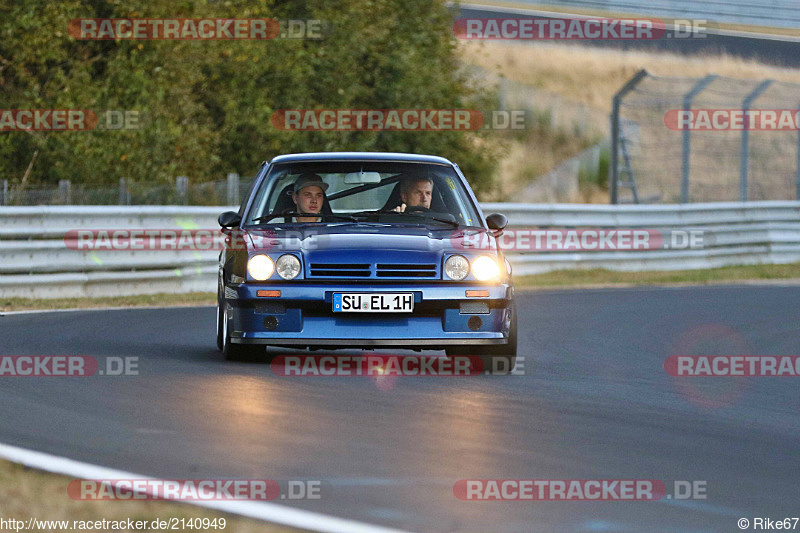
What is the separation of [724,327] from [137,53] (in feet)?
51.4

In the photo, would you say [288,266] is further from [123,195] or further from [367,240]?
[123,195]

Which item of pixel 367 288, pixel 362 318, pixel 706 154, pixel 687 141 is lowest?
pixel 362 318

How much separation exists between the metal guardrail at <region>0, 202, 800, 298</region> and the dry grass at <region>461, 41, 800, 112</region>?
2509 centimetres

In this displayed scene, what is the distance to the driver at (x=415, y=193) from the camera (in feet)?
34.8

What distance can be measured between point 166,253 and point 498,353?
840 cm

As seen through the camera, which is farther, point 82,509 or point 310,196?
point 310,196

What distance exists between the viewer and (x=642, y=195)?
128 ft

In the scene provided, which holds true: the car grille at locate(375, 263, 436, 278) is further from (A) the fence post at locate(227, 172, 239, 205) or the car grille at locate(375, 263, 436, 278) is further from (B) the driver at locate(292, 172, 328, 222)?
(A) the fence post at locate(227, 172, 239, 205)

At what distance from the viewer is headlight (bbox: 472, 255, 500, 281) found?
9.59 meters

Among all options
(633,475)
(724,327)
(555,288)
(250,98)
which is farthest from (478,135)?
(633,475)

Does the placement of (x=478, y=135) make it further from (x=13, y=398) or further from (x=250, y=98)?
(x=13, y=398)

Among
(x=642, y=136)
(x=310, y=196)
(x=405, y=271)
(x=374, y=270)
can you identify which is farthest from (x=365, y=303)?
(x=642, y=136)

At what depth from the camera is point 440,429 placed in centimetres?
732

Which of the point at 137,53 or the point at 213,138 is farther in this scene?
the point at 213,138
